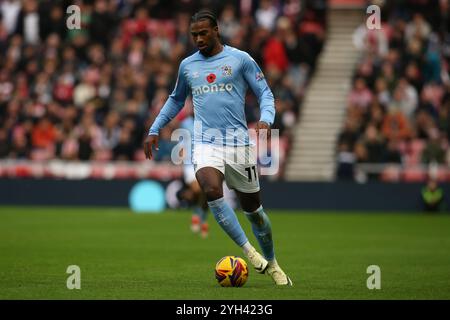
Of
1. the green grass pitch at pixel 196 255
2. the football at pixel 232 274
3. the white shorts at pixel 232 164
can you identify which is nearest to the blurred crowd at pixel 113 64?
the green grass pitch at pixel 196 255

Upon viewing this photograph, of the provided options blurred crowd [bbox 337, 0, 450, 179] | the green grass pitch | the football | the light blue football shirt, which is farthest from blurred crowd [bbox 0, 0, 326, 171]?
the football

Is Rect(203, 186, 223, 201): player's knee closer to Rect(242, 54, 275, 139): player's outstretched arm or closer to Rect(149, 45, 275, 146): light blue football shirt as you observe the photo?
Rect(149, 45, 275, 146): light blue football shirt

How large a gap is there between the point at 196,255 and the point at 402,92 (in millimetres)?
13724

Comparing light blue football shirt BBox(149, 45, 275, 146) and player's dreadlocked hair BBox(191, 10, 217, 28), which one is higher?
player's dreadlocked hair BBox(191, 10, 217, 28)

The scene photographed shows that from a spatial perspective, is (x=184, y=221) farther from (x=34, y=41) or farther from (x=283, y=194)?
(x=34, y=41)

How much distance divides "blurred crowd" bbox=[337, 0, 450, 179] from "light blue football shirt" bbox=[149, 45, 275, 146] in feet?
52.1

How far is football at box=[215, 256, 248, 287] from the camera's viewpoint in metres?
11.1

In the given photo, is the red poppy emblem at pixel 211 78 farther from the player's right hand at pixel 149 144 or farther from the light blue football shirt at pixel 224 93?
the player's right hand at pixel 149 144

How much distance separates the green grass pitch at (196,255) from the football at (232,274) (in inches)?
4.1

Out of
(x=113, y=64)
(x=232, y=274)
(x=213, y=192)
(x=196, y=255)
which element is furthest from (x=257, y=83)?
(x=113, y=64)

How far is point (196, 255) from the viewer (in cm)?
1541

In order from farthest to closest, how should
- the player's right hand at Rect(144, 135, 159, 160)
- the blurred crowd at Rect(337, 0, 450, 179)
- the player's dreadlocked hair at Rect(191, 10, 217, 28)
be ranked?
the blurred crowd at Rect(337, 0, 450, 179) → the player's right hand at Rect(144, 135, 159, 160) → the player's dreadlocked hair at Rect(191, 10, 217, 28)

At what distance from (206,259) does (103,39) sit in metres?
16.8

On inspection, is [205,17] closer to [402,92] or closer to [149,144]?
[149,144]
